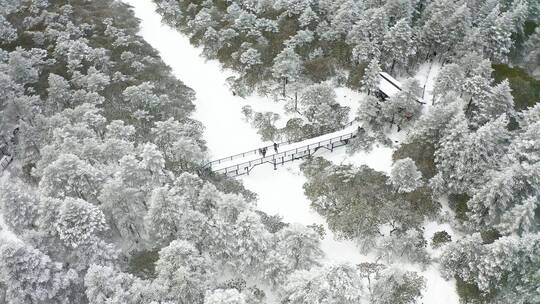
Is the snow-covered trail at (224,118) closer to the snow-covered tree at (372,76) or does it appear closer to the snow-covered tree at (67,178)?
the snow-covered tree at (372,76)

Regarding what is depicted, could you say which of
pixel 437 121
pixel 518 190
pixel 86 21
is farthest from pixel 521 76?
pixel 86 21

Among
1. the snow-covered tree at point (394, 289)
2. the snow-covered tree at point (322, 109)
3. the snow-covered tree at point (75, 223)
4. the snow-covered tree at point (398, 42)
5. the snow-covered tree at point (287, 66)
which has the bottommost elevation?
the snow-covered tree at point (394, 289)

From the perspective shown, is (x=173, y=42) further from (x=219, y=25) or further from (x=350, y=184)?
(x=350, y=184)

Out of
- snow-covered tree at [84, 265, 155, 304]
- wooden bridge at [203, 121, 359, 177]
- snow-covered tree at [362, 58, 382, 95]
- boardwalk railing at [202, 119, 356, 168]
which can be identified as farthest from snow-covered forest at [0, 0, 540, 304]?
wooden bridge at [203, 121, 359, 177]

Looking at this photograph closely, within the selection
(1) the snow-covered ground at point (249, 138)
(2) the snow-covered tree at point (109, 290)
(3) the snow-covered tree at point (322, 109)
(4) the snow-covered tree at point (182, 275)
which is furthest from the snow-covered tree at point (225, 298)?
(3) the snow-covered tree at point (322, 109)

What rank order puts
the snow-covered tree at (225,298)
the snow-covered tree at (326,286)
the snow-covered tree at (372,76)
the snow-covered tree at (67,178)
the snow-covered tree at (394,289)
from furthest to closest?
the snow-covered tree at (372,76) → the snow-covered tree at (67,178) → the snow-covered tree at (394,289) → the snow-covered tree at (326,286) → the snow-covered tree at (225,298)

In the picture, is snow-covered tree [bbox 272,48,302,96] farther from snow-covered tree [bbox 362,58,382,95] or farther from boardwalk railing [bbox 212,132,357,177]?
boardwalk railing [bbox 212,132,357,177]
